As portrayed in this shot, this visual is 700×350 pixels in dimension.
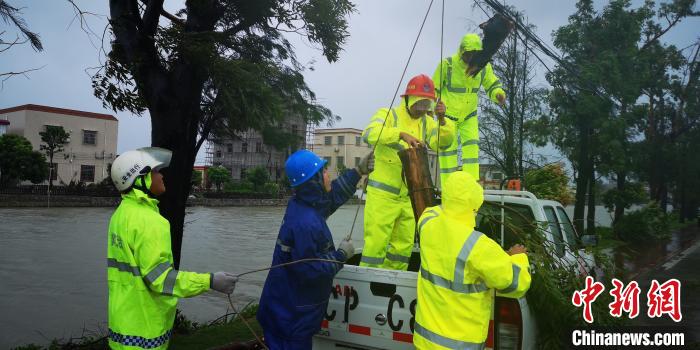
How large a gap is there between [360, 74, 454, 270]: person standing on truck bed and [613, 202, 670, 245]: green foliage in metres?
17.5

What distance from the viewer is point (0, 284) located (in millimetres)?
10391

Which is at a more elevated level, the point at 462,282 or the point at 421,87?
the point at 421,87

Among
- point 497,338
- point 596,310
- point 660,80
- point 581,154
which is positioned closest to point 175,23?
point 497,338

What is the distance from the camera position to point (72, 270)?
12172 millimetres

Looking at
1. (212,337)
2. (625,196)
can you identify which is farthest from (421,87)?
(625,196)

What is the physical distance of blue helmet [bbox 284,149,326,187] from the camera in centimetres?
329

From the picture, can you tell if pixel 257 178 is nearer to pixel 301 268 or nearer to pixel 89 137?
pixel 89 137

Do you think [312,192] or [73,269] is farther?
[73,269]

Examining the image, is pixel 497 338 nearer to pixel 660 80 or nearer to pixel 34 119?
pixel 660 80

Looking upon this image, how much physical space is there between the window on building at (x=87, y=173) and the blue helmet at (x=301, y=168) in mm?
51832

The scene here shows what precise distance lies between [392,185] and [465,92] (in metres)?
1.87

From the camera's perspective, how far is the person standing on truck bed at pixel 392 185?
4.34 meters

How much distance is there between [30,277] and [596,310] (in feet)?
37.2

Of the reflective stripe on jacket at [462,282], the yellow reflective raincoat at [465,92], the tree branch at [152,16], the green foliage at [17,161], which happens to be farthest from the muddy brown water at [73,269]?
the green foliage at [17,161]
